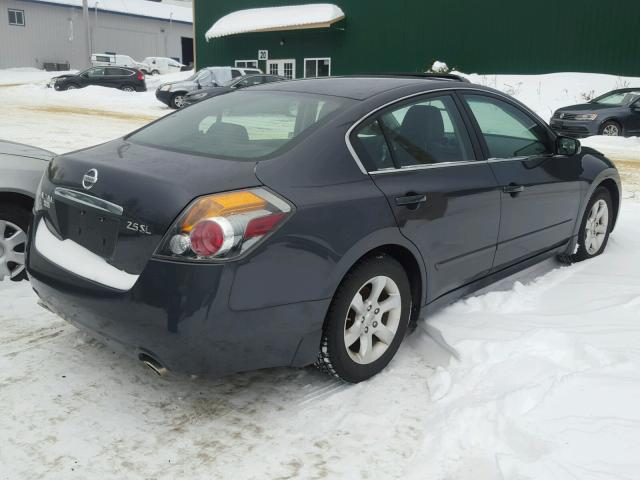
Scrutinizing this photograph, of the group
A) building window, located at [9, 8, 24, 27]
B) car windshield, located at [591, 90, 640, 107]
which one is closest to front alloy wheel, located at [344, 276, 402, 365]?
car windshield, located at [591, 90, 640, 107]

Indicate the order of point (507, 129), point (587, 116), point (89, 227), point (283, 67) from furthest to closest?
point (283, 67), point (587, 116), point (507, 129), point (89, 227)


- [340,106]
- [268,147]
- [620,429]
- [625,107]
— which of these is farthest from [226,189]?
[625,107]

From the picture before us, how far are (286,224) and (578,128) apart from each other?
1492 cm

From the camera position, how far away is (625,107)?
15.4m

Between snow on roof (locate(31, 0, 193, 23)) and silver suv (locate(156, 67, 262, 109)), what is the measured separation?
32.4 metres

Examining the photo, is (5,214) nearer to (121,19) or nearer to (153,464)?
(153,464)

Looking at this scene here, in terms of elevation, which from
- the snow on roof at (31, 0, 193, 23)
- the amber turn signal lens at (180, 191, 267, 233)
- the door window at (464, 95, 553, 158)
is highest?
the snow on roof at (31, 0, 193, 23)

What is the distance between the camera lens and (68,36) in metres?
51.3

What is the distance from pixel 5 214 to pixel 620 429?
3.76 metres

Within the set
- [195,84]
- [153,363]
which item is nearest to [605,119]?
[195,84]

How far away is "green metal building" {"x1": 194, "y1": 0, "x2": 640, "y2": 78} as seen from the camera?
22562 mm

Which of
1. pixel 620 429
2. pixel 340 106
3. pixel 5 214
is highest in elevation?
pixel 340 106

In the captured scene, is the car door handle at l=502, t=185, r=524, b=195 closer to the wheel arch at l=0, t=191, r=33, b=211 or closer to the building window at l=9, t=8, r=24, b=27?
the wheel arch at l=0, t=191, r=33, b=211

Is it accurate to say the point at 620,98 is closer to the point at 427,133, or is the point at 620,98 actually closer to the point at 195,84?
the point at 195,84
